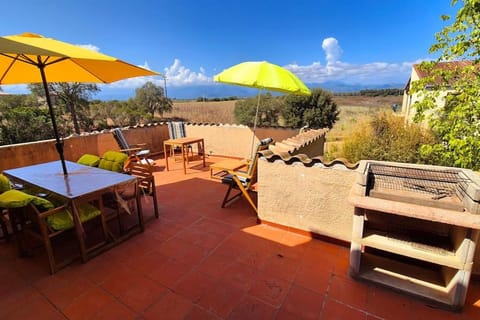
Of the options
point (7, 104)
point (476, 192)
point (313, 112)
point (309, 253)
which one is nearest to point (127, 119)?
point (7, 104)

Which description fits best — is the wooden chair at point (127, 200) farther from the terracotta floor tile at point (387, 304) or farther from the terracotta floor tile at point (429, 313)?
the terracotta floor tile at point (429, 313)

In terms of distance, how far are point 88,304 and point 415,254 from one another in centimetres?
284

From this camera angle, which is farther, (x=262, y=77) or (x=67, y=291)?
(x=262, y=77)

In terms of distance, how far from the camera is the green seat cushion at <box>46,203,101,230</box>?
232 centimetres

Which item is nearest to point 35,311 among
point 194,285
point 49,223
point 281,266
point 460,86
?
point 49,223

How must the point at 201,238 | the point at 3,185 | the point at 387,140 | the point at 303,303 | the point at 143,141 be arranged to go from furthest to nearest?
the point at 143,141 → the point at 387,140 → the point at 201,238 → the point at 3,185 → the point at 303,303

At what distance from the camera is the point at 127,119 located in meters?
13.5

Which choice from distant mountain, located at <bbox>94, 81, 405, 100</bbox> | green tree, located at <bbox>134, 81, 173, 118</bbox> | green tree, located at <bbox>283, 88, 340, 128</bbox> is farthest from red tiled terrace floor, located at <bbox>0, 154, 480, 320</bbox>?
green tree, located at <bbox>134, 81, 173, 118</bbox>

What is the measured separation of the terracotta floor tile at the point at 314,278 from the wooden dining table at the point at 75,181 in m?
2.26

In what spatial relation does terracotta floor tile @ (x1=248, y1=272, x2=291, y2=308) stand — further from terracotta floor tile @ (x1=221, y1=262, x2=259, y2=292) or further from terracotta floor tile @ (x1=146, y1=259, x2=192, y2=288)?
terracotta floor tile @ (x1=146, y1=259, x2=192, y2=288)

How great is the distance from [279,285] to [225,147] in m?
5.10

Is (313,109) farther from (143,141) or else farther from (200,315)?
(200,315)

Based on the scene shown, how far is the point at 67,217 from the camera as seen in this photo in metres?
2.42

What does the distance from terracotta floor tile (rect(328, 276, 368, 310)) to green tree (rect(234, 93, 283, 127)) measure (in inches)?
405
